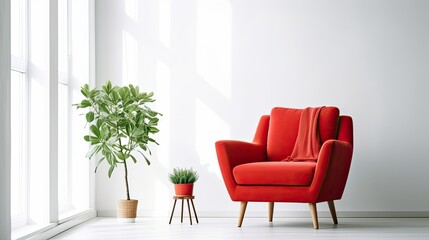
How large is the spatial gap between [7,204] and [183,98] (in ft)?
8.46

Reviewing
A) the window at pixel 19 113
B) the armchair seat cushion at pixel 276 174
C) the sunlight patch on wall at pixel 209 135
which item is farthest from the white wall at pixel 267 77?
the window at pixel 19 113

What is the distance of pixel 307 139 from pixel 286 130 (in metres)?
0.20

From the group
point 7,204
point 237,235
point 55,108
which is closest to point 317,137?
point 237,235

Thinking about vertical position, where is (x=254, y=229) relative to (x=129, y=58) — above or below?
below

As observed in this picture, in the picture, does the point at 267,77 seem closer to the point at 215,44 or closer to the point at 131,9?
the point at 215,44

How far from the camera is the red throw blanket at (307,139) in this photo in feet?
16.8

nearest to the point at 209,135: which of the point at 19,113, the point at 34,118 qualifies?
the point at 34,118

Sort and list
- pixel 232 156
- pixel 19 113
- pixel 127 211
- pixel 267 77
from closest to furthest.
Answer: pixel 19 113, pixel 232 156, pixel 127 211, pixel 267 77

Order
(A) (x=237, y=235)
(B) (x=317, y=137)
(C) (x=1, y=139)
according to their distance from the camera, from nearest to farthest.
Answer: (C) (x=1, y=139) → (A) (x=237, y=235) → (B) (x=317, y=137)

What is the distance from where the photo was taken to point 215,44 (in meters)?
5.94

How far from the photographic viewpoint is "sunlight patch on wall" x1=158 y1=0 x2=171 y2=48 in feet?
19.6

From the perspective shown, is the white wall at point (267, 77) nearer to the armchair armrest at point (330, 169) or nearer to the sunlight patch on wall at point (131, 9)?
the sunlight patch on wall at point (131, 9)

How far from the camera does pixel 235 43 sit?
5926 millimetres

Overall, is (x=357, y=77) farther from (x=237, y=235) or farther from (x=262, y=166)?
(x=237, y=235)
